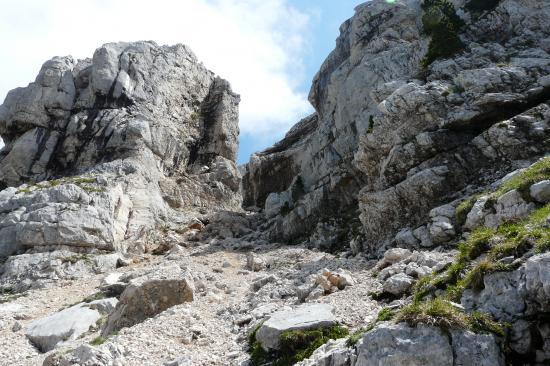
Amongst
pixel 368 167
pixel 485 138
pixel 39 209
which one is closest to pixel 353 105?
pixel 368 167

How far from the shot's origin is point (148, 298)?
23297mm

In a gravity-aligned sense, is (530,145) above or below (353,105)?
below

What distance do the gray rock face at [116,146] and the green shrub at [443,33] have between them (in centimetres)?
3565

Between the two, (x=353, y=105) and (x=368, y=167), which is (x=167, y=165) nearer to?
(x=353, y=105)

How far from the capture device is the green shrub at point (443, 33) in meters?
41.3

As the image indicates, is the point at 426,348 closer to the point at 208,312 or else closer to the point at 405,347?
the point at 405,347

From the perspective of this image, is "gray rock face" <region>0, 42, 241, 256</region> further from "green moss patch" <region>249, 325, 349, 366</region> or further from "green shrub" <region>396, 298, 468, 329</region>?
"green shrub" <region>396, 298, 468, 329</region>

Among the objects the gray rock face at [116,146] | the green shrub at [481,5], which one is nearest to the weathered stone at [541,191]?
the green shrub at [481,5]

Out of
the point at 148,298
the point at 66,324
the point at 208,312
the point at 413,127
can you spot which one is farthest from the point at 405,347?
the point at 413,127

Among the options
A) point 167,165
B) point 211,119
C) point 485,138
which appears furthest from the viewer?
point 211,119

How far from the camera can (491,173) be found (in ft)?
92.9

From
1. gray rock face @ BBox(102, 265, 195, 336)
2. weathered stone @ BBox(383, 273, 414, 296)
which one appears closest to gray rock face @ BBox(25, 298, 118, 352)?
gray rock face @ BBox(102, 265, 195, 336)

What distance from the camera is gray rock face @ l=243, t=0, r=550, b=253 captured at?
29281 millimetres

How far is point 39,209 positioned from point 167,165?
2713 cm
